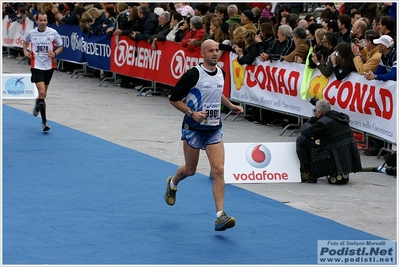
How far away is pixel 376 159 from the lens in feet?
45.4

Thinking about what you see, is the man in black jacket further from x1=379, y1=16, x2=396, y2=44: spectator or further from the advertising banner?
the advertising banner

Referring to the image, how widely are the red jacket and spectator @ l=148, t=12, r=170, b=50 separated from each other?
4.13 ft

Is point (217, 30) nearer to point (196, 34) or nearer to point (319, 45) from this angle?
point (196, 34)

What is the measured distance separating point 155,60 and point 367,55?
7.80m

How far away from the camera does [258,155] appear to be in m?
12.1

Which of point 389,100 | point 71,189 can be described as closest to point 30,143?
point 71,189

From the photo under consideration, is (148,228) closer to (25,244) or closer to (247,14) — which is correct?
(25,244)

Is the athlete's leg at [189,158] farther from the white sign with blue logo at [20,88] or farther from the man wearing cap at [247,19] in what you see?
the white sign with blue logo at [20,88]

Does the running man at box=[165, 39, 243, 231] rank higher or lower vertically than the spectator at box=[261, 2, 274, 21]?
higher

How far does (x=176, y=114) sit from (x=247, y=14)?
2.67m

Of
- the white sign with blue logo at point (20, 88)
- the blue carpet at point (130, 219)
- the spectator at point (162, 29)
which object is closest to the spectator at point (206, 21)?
the spectator at point (162, 29)

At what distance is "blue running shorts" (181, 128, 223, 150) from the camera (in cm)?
980

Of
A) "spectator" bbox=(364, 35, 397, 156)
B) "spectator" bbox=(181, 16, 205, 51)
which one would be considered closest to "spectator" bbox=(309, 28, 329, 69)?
"spectator" bbox=(364, 35, 397, 156)

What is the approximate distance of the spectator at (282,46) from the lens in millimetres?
16219
